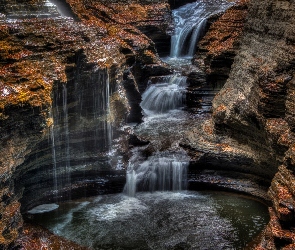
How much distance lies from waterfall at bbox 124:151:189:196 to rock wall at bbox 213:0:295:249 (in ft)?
7.06

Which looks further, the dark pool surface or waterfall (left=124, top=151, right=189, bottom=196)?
waterfall (left=124, top=151, right=189, bottom=196)

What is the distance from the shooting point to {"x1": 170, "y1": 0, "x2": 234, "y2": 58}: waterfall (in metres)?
20.0

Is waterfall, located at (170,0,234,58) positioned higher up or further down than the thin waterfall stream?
higher up

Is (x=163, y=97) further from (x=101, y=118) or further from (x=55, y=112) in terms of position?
(x=55, y=112)

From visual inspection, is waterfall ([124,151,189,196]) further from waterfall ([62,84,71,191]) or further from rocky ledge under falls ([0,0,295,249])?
waterfall ([62,84,71,191])

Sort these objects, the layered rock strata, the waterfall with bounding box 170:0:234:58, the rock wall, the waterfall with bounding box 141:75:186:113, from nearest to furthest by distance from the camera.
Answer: the rock wall
the layered rock strata
the waterfall with bounding box 141:75:186:113
the waterfall with bounding box 170:0:234:58

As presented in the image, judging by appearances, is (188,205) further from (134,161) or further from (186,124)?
(186,124)

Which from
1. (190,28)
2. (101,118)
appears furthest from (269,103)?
(190,28)

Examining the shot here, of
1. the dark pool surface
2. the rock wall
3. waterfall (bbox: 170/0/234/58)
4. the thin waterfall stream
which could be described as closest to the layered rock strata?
the thin waterfall stream

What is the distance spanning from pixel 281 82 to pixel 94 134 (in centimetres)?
555

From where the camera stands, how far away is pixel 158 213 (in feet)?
36.4

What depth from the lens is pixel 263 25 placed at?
13.4m

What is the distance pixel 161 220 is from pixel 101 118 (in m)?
3.49

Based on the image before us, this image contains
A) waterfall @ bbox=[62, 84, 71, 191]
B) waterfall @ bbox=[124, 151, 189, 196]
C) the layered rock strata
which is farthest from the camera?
waterfall @ bbox=[124, 151, 189, 196]
